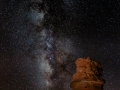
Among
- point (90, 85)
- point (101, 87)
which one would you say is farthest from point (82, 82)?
point (101, 87)

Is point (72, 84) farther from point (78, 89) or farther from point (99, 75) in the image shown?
point (99, 75)

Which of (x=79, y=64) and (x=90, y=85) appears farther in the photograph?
(x=79, y=64)

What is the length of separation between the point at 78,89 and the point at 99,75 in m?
0.67

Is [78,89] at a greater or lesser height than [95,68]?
lesser

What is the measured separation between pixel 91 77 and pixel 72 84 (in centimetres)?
50

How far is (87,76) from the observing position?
477 cm

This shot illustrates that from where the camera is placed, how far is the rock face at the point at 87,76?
468 cm

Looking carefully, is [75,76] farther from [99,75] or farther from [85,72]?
[99,75]

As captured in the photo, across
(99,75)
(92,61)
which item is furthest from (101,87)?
(92,61)

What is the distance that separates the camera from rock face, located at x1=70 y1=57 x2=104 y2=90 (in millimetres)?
4684

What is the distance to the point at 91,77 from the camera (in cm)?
476

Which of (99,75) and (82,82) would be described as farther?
(99,75)

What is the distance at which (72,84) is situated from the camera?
4.89 m

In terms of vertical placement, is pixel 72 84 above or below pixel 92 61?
below
